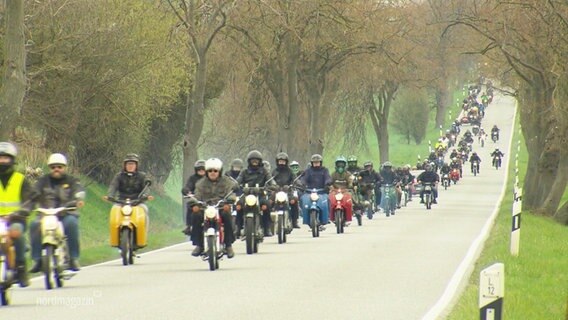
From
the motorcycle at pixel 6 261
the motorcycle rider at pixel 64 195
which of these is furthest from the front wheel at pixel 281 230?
the motorcycle at pixel 6 261

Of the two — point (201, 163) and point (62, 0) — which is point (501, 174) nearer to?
point (62, 0)

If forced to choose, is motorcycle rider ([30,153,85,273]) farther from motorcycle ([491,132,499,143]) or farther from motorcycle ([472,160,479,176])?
motorcycle ([491,132,499,143])

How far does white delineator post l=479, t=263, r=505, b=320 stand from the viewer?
9039 mm

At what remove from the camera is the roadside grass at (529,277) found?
567 inches

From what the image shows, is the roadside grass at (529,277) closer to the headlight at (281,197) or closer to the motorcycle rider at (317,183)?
the motorcycle rider at (317,183)

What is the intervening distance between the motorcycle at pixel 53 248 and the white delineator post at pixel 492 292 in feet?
29.1

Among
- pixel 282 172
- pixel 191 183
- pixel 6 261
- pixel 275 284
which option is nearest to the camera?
pixel 6 261

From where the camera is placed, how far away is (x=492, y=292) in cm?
910

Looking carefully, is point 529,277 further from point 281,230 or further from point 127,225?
point 281,230

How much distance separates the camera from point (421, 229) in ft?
114

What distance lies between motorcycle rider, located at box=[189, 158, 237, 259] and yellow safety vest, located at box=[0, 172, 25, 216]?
569 cm

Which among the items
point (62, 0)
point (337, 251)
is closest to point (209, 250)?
point (337, 251)

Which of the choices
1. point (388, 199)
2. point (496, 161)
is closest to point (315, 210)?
point (388, 199)

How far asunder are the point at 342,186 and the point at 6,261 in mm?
18215
